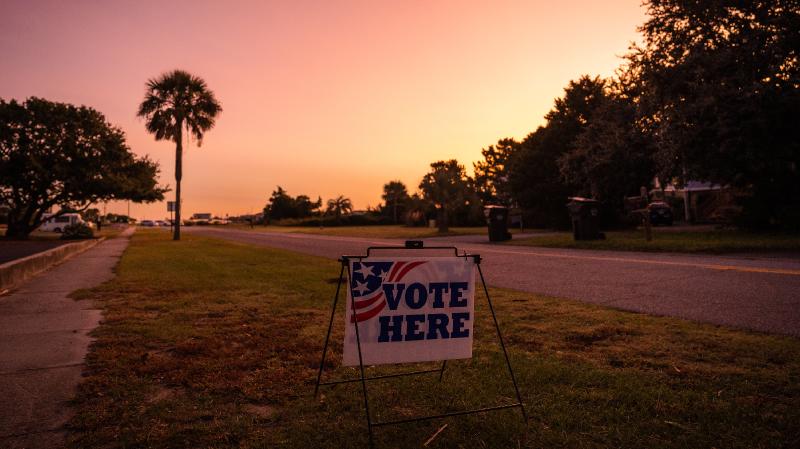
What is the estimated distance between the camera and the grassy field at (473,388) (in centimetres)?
288

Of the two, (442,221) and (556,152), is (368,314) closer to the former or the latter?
(442,221)

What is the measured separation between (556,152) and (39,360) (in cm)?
3599

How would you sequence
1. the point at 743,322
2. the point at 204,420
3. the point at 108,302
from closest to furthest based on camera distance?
the point at 204,420 < the point at 743,322 < the point at 108,302

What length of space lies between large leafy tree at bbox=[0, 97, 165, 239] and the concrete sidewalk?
3043 cm

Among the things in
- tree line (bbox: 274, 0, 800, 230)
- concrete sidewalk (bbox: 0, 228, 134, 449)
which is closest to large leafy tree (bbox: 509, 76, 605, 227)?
tree line (bbox: 274, 0, 800, 230)

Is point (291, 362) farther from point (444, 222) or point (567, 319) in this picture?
point (444, 222)

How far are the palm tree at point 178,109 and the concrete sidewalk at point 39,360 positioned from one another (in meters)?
24.5

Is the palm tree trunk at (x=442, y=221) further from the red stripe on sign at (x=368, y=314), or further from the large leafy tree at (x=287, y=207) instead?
the large leafy tree at (x=287, y=207)

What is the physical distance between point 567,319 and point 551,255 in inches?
367

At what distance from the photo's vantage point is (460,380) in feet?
12.6

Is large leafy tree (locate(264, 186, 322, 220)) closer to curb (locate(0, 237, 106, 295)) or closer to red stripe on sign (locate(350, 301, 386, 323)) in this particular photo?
curb (locate(0, 237, 106, 295))

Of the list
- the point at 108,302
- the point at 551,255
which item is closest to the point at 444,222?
the point at 551,255

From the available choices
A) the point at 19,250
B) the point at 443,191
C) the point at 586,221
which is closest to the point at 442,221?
the point at 443,191

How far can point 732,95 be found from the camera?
18.2 m
